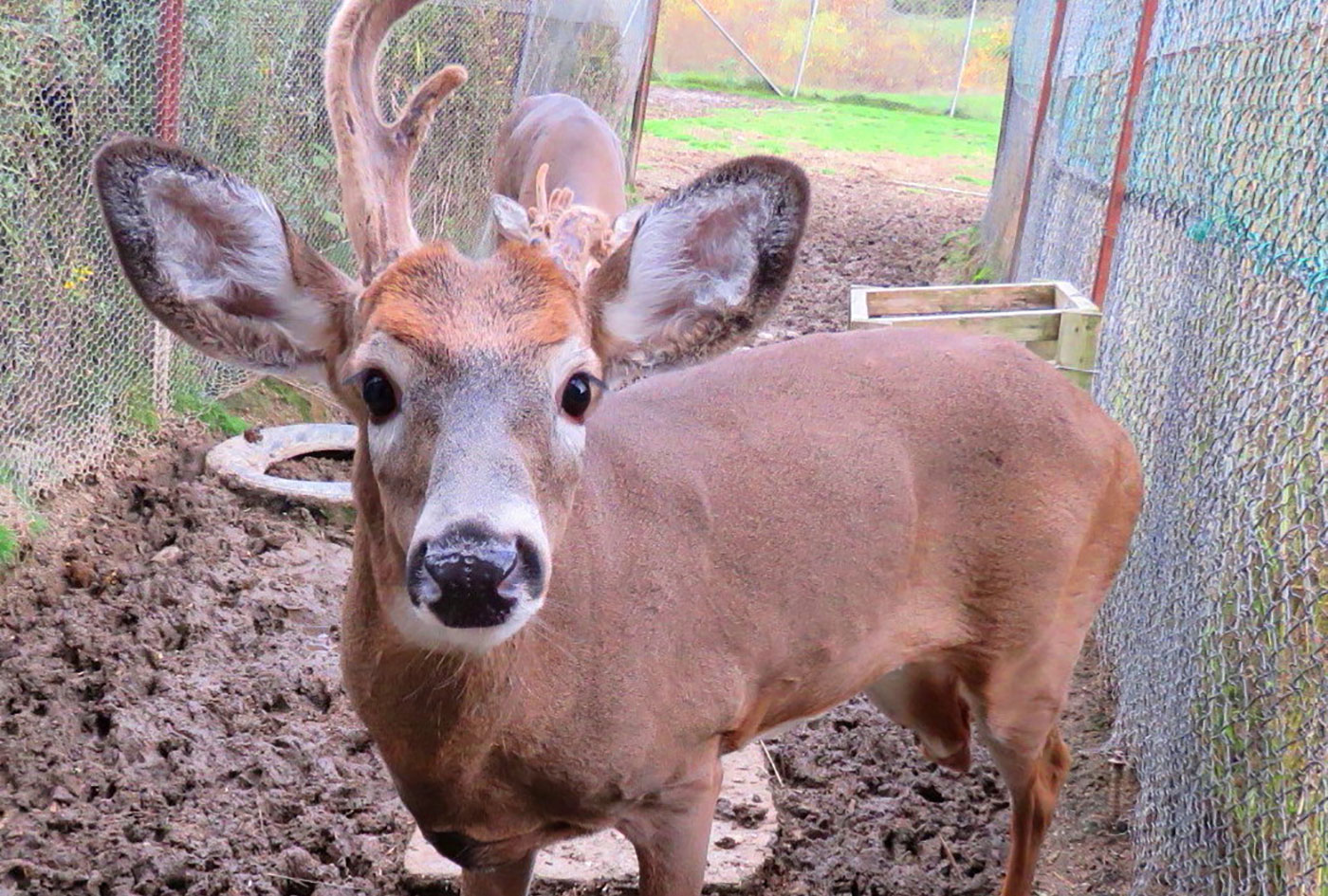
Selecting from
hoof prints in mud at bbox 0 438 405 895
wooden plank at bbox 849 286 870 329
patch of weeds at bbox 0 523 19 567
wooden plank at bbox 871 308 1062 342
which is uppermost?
wooden plank at bbox 871 308 1062 342

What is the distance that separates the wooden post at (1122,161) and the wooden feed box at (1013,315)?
0.23m

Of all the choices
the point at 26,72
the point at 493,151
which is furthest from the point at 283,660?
the point at 493,151

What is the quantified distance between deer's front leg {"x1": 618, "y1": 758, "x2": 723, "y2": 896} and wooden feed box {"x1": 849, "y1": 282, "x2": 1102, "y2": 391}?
9.32 feet

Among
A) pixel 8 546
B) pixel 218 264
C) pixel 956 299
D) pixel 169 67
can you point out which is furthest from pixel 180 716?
pixel 956 299

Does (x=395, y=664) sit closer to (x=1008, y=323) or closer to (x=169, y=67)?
(x=1008, y=323)

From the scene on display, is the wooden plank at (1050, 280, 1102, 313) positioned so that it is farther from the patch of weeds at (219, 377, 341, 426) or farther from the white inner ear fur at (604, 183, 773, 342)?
the patch of weeds at (219, 377, 341, 426)

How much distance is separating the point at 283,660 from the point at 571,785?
2513 millimetres

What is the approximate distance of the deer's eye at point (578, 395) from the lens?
293 cm

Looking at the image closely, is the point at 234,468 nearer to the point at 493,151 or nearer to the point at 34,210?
the point at 34,210

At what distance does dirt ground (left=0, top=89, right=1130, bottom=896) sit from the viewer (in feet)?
14.1

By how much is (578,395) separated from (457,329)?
31cm

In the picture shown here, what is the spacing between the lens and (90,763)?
4574 mm

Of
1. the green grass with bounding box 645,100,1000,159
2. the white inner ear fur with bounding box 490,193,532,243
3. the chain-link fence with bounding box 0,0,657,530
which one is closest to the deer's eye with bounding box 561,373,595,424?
the chain-link fence with bounding box 0,0,657,530

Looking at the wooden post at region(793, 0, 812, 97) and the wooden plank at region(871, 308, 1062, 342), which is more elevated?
the wooden post at region(793, 0, 812, 97)
